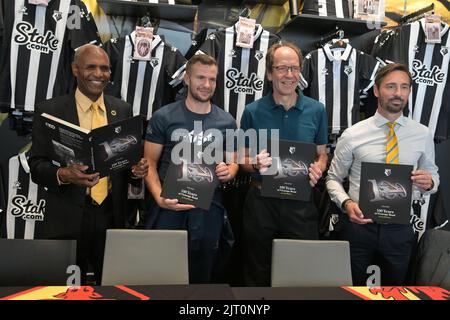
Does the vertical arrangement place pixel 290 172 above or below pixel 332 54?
below

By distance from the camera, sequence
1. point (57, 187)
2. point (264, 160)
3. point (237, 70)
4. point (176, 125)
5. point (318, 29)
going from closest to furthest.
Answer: point (57, 187) < point (264, 160) < point (176, 125) < point (237, 70) < point (318, 29)

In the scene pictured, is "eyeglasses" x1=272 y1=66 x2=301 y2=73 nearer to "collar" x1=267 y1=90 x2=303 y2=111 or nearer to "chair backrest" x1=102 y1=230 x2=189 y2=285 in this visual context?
"collar" x1=267 y1=90 x2=303 y2=111

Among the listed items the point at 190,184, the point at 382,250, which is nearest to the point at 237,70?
the point at 190,184

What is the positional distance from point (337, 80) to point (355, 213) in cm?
128

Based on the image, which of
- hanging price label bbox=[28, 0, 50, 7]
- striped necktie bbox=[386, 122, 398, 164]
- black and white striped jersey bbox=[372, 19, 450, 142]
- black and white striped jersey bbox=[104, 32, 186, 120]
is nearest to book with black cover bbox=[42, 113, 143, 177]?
black and white striped jersey bbox=[104, 32, 186, 120]

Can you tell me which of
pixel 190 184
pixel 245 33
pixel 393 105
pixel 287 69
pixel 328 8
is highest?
pixel 328 8

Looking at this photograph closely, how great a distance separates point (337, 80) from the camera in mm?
3410

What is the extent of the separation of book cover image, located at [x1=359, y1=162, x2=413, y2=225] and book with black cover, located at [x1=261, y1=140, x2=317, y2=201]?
1.03 ft

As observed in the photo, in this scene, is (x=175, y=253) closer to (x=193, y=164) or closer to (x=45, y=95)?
(x=193, y=164)

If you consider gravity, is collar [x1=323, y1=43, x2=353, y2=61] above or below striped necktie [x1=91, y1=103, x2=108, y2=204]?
above

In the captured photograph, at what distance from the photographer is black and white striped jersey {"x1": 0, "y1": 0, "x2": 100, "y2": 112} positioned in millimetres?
3080

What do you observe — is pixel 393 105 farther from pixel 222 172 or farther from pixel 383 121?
pixel 222 172

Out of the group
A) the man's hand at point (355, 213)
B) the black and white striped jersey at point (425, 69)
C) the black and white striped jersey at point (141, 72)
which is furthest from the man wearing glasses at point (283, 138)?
the black and white striped jersey at point (425, 69)
